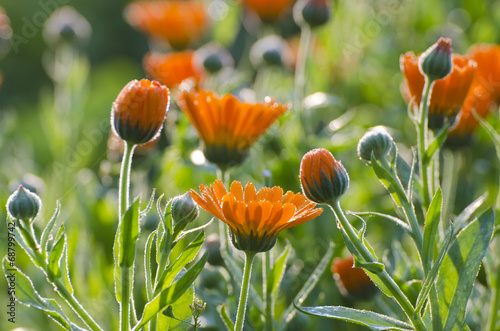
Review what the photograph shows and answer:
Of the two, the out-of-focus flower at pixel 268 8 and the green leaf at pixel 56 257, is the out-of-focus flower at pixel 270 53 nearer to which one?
the out-of-focus flower at pixel 268 8

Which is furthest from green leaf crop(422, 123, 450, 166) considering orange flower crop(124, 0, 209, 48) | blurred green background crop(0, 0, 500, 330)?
orange flower crop(124, 0, 209, 48)

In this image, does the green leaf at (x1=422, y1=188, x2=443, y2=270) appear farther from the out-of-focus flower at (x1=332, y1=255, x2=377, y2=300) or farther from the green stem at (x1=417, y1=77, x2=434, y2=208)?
the out-of-focus flower at (x1=332, y1=255, x2=377, y2=300)

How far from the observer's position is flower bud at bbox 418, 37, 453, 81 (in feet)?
2.37

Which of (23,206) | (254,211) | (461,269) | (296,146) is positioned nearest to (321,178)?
(254,211)

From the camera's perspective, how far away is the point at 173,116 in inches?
49.9

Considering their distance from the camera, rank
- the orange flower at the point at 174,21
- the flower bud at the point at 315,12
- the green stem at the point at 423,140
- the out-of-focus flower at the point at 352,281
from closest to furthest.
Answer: the green stem at the point at 423,140 < the out-of-focus flower at the point at 352,281 < the flower bud at the point at 315,12 < the orange flower at the point at 174,21

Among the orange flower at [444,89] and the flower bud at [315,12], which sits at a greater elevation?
the flower bud at [315,12]

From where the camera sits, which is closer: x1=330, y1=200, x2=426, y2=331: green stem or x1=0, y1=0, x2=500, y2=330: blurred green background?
x1=330, y1=200, x2=426, y2=331: green stem

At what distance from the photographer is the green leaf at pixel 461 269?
66 cm

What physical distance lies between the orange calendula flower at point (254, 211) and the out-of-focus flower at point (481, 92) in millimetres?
414

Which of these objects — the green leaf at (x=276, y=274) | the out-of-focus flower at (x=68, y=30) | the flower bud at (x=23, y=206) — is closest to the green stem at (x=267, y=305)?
the green leaf at (x=276, y=274)

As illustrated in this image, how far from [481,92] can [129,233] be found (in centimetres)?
62

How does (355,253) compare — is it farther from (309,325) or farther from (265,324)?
(309,325)

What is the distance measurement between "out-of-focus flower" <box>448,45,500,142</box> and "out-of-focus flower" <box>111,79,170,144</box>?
48cm
